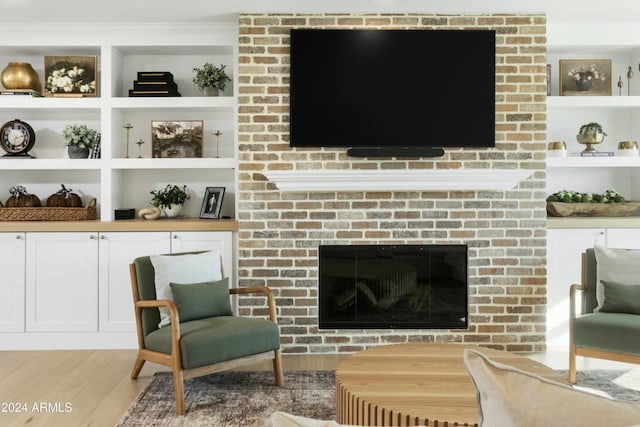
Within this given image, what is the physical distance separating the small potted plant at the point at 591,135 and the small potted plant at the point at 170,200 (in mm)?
3299

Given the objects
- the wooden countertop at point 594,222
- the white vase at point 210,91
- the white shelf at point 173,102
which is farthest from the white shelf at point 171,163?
the wooden countertop at point 594,222

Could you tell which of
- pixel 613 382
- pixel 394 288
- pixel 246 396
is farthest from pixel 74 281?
pixel 613 382

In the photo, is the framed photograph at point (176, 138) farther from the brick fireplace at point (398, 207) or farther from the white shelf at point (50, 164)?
the brick fireplace at point (398, 207)

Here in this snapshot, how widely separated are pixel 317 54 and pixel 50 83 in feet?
7.16

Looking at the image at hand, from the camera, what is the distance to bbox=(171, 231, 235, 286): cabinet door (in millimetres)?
4297

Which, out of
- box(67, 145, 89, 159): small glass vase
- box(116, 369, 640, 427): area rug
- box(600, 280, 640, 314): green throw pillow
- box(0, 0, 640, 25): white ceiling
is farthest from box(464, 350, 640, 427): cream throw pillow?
box(67, 145, 89, 159): small glass vase

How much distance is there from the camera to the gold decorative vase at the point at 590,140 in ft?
15.0

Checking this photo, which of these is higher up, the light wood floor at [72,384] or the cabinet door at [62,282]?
the cabinet door at [62,282]

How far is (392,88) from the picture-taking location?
Result: 13.6 ft

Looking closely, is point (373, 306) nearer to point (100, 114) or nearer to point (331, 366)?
point (331, 366)

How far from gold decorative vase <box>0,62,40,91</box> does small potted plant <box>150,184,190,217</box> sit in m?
1.32

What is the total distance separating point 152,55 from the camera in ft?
15.6

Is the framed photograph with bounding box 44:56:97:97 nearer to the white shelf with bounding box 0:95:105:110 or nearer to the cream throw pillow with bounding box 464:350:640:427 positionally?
the white shelf with bounding box 0:95:105:110

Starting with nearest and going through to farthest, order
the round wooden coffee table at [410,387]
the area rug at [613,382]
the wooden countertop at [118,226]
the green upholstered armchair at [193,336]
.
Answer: the round wooden coffee table at [410,387] → the green upholstered armchair at [193,336] → the area rug at [613,382] → the wooden countertop at [118,226]
